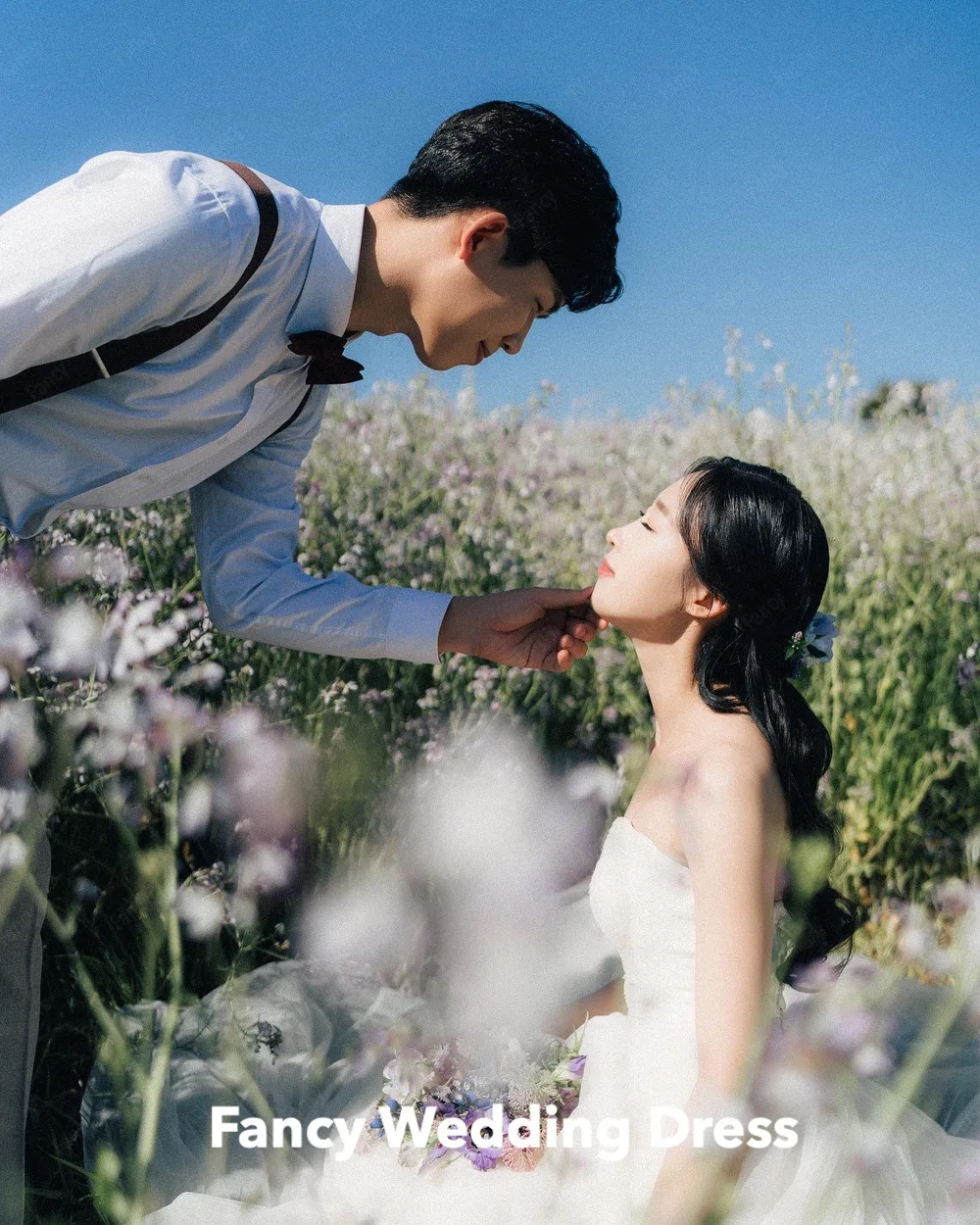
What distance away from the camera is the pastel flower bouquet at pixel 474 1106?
183 centimetres

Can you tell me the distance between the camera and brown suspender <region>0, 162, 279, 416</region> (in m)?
1.69

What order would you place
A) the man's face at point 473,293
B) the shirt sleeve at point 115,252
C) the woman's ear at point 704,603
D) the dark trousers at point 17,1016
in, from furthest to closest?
the man's face at point 473,293 → the woman's ear at point 704,603 → the dark trousers at point 17,1016 → the shirt sleeve at point 115,252

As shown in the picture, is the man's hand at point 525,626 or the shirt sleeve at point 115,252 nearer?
the shirt sleeve at point 115,252

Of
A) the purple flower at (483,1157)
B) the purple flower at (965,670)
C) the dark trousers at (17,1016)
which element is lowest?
the purple flower at (483,1157)

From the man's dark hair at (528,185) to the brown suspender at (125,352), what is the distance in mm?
336

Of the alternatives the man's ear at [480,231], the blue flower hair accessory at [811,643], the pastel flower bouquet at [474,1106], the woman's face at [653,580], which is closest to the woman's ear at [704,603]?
the woman's face at [653,580]

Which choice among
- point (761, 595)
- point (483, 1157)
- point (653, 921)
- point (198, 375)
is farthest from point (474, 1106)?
point (198, 375)

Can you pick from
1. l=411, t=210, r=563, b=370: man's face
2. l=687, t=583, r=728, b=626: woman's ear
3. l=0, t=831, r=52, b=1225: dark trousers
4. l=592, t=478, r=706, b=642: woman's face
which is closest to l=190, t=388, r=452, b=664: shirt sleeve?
l=411, t=210, r=563, b=370: man's face

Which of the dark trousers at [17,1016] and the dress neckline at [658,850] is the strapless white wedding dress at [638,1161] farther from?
the dark trousers at [17,1016]

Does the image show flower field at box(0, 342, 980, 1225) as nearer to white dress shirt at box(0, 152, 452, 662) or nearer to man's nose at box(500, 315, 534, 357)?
white dress shirt at box(0, 152, 452, 662)

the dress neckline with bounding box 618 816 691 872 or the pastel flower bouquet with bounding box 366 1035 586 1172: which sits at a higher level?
the dress neckline with bounding box 618 816 691 872

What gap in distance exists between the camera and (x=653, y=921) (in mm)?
1869

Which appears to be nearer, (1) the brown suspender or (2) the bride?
(2) the bride

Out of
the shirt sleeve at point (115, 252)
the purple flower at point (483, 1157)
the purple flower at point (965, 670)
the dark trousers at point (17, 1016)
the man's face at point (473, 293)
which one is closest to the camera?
the shirt sleeve at point (115, 252)
